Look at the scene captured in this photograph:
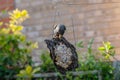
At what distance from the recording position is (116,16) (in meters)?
6.69

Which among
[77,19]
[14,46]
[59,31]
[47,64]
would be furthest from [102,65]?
[77,19]

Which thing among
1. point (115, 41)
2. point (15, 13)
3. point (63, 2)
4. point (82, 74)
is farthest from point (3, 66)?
point (63, 2)

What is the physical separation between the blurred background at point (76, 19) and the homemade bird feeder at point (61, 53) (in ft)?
10.7

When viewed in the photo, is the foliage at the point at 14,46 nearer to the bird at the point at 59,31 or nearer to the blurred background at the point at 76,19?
the bird at the point at 59,31

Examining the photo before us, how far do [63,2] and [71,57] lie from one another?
4.23 metres

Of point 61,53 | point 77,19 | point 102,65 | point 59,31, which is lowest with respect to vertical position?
point 102,65

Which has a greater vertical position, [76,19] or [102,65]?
[76,19]

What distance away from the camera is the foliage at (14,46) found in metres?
2.07

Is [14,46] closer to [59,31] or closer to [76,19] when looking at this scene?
[59,31]

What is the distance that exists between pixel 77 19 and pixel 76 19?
1.4 inches

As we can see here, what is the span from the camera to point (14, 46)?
2.12 m

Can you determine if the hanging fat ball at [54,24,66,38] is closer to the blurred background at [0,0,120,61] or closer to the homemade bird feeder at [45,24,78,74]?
the homemade bird feeder at [45,24,78,74]

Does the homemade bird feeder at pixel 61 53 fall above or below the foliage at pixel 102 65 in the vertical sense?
above

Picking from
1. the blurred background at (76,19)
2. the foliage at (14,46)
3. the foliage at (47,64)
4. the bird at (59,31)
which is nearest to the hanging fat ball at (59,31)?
the bird at (59,31)
